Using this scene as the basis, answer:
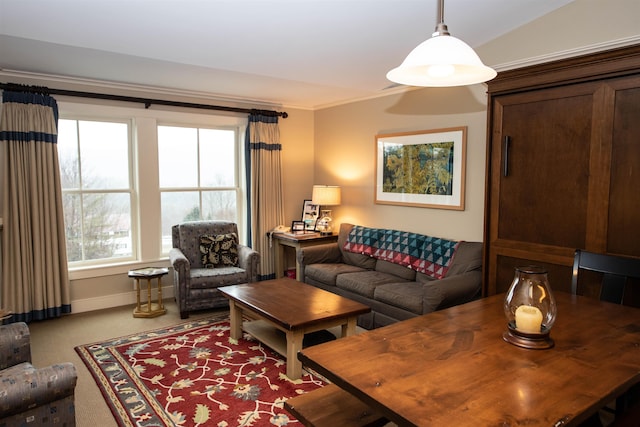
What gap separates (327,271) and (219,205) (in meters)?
1.79

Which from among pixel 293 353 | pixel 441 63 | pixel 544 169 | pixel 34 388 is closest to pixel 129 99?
pixel 293 353

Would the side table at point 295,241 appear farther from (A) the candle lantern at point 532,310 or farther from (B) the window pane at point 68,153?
(A) the candle lantern at point 532,310

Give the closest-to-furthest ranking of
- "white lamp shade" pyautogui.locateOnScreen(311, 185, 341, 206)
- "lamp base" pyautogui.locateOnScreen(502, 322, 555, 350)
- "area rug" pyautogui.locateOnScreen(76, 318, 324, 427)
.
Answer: "lamp base" pyautogui.locateOnScreen(502, 322, 555, 350)
"area rug" pyautogui.locateOnScreen(76, 318, 324, 427)
"white lamp shade" pyautogui.locateOnScreen(311, 185, 341, 206)

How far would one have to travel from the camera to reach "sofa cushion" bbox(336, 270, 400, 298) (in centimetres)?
390

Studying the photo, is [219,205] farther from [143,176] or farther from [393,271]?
[393,271]

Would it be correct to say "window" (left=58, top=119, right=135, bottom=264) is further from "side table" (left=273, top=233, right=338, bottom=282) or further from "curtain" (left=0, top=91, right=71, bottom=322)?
"side table" (left=273, top=233, right=338, bottom=282)

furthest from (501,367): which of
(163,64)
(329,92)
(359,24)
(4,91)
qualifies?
(4,91)

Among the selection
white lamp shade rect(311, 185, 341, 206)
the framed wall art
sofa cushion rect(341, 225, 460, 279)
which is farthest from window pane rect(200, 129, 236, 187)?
the framed wall art

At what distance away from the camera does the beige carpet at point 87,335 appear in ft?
8.48

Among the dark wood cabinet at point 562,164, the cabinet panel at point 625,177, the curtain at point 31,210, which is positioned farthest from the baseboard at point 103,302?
the cabinet panel at point 625,177

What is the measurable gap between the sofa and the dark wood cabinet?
0.41 metres

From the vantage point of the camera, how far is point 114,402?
2.65 m

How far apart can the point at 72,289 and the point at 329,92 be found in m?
3.43

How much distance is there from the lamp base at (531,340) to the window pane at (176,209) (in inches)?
166
